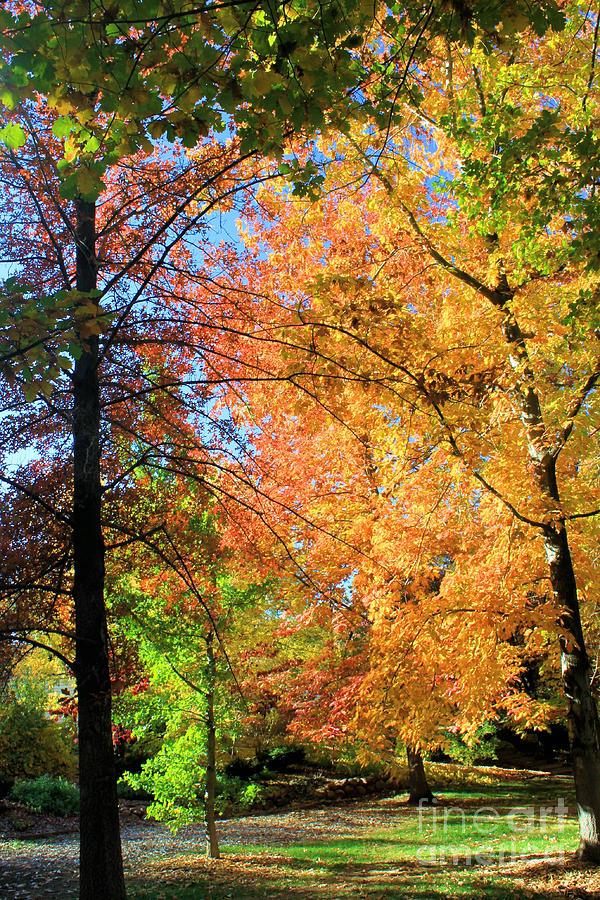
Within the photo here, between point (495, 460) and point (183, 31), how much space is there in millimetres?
5656

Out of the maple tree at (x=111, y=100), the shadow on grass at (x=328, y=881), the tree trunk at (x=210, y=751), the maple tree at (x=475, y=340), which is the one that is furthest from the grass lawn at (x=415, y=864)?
the maple tree at (x=111, y=100)

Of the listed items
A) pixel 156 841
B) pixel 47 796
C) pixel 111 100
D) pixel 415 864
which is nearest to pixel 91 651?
pixel 111 100

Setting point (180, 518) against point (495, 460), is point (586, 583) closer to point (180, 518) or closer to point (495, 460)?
point (495, 460)

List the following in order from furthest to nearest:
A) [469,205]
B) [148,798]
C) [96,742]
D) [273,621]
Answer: [148,798]
[273,621]
[469,205]
[96,742]

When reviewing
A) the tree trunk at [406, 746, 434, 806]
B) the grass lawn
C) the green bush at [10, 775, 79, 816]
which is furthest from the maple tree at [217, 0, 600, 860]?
the green bush at [10, 775, 79, 816]

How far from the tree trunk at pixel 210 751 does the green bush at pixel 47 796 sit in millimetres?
7760

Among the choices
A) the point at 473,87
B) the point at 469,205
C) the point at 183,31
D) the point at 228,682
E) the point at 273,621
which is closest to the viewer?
the point at 183,31

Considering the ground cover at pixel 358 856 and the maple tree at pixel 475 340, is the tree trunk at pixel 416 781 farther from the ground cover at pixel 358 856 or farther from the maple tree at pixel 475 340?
the maple tree at pixel 475 340

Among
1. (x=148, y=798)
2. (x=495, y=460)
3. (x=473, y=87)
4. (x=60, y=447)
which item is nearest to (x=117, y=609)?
(x=60, y=447)

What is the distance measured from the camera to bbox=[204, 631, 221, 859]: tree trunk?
9.33 meters

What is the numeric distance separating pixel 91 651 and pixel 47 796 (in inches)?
528

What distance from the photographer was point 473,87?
677 centimetres

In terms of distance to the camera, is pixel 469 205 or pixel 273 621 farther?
pixel 273 621

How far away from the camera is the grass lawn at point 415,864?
6480 millimetres
